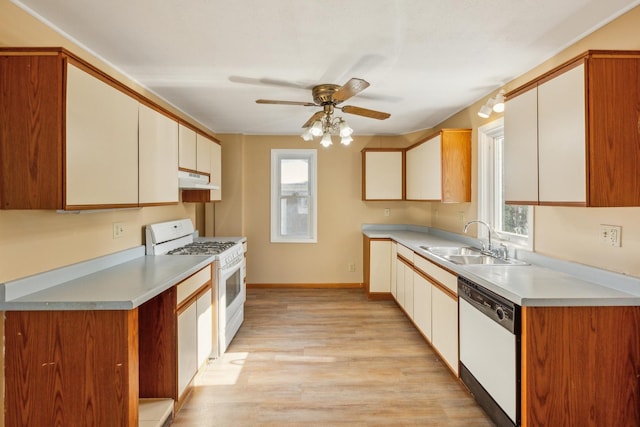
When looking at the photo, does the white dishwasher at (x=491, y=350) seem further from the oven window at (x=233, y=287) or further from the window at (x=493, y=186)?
the oven window at (x=233, y=287)

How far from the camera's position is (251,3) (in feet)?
5.36

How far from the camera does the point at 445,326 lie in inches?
100

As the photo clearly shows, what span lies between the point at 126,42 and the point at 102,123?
2.09ft

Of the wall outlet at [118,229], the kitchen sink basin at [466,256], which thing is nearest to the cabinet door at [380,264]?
the kitchen sink basin at [466,256]

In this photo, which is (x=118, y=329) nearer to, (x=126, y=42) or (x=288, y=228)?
(x=126, y=42)

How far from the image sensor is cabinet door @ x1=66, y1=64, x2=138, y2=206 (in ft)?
5.20

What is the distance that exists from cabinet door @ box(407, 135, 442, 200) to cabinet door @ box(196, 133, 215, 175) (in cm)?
249

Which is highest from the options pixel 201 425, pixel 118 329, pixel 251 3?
pixel 251 3

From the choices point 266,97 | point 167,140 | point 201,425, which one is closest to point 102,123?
point 167,140

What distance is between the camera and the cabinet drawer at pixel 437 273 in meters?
2.38

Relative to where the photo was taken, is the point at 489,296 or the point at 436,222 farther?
the point at 436,222

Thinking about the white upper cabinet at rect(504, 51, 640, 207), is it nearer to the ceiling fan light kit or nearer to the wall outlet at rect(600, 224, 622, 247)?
the wall outlet at rect(600, 224, 622, 247)

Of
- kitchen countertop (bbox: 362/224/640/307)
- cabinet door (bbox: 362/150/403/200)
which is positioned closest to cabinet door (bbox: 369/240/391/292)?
cabinet door (bbox: 362/150/403/200)

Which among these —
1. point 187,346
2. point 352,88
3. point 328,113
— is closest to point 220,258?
point 187,346
